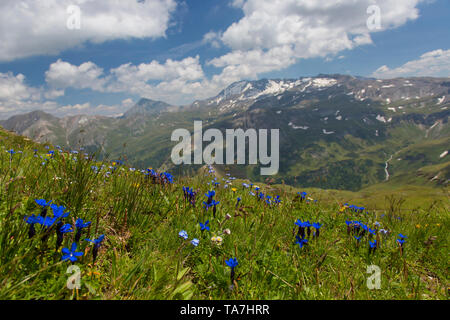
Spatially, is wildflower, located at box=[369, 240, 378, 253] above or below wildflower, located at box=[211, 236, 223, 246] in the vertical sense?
below

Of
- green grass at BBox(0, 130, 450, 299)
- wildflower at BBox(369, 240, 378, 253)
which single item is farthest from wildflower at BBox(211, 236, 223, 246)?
wildflower at BBox(369, 240, 378, 253)

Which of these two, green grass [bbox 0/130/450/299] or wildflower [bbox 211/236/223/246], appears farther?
wildflower [bbox 211/236/223/246]

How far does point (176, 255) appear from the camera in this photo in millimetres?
3318

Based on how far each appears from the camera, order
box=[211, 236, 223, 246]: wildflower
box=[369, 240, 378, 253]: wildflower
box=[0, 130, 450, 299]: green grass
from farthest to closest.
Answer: box=[369, 240, 378, 253]: wildflower, box=[211, 236, 223, 246]: wildflower, box=[0, 130, 450, 299]: green grass

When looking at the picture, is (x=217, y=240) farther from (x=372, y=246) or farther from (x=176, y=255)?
(x=372, y=246)

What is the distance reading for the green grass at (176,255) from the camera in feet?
8.20

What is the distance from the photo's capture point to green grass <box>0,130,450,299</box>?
8.20 ft

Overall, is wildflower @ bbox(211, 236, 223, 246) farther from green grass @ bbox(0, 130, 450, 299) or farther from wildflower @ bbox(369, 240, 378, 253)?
wildflower @ bbox(369, 240, 378, 253)

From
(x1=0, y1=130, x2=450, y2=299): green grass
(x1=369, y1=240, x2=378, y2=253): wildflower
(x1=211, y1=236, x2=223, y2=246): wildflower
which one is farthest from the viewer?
(x1=369, y1=240, x2=378, y2=253): wildflower

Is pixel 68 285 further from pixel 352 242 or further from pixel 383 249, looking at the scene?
pixel 383 249

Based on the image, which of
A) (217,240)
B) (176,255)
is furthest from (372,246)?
(176,255)

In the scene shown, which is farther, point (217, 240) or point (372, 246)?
point (372, 246)
